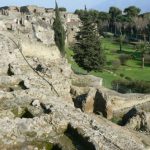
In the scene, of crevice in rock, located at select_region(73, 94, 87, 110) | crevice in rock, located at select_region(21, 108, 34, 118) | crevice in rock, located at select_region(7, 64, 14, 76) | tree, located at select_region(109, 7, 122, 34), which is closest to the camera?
crevice in rock, located at select_region(21, 108, 34, 118)

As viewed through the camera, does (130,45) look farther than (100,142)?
Answer: Yes

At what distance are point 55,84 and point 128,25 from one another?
83.6m

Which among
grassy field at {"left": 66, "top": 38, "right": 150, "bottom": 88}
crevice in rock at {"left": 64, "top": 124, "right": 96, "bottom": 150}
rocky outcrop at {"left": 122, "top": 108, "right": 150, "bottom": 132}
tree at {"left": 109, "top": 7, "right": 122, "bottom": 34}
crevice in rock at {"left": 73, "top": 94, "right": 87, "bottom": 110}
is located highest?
crevice in rock at {"left": 64, "top": 124, "right": 96, "bottom": 150}

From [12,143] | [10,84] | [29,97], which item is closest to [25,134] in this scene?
[12,143]

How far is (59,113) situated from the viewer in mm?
14469

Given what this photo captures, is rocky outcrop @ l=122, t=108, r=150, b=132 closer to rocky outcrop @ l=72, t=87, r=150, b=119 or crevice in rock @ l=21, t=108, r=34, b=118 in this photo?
rocky outcrop @ l=72, t=87, r=150, b=119

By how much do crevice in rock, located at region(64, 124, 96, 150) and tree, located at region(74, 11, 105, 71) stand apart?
3213 cm

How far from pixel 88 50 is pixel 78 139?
34.1 m

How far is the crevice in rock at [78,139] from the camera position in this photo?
1248cm

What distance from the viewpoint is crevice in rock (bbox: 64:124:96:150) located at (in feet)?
40.9

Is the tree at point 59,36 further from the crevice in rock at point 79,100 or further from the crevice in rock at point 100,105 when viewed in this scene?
the crevice in rock at point 100,105

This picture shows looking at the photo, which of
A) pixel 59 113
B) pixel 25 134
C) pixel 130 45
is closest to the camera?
pixel 25 134

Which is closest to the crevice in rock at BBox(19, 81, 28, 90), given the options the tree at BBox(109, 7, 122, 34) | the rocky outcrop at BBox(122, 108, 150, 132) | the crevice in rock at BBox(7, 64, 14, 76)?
the crevice in rock at BBox(7, 64, 14, 76)

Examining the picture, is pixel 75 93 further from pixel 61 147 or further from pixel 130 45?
pixel 130 45
